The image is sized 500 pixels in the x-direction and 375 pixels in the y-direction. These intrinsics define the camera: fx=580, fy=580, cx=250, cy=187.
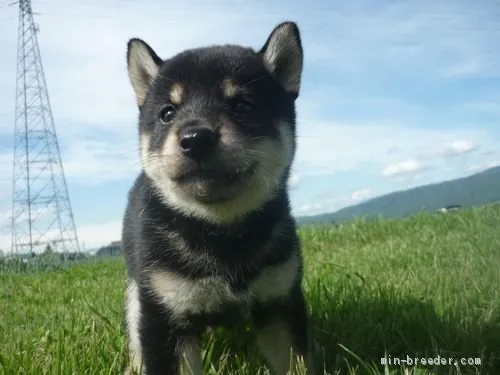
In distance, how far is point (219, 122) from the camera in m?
3.27

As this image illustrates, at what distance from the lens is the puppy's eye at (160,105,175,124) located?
3621 millimetres

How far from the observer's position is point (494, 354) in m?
3.63

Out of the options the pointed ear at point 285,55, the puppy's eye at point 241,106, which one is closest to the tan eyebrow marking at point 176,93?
the puppy's eye at point 241,106

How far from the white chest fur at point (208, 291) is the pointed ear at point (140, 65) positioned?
1.41 meters

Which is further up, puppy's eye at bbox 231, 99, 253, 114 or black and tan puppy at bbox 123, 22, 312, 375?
puppy's eye at bbox 231, 99, 253, 114

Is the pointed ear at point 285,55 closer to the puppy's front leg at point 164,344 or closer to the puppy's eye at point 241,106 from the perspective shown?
the puppy's eye at point 241,106

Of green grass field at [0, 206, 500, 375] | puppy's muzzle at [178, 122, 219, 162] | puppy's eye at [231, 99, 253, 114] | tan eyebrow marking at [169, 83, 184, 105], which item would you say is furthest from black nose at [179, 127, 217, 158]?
green grass field at [0, 206, 500, 375]

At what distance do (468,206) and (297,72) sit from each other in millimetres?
7366

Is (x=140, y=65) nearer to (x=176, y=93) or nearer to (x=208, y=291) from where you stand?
(x=176, y=93)

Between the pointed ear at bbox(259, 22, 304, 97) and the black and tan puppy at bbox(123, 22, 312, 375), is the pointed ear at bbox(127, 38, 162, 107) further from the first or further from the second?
the pointed ear at bbox(259, 22, 304, 97)

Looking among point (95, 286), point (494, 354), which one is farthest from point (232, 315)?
point (95, 286)

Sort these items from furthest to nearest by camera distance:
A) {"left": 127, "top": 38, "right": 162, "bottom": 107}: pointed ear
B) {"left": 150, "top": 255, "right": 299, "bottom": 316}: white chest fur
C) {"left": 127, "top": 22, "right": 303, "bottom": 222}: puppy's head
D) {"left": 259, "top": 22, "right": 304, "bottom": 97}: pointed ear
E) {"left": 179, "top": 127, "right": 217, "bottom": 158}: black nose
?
{"left": 127, "top": 38, "right": 162, "bottom": 107}: pointed ear < {"left": 259, "top": 22, "right": 304, "bottom": 97}: pointed ear < {"left": 150, "top": 255, "right": 299, "bottom": 316}: white chest fur < {"left": 127, "top": 22, "right": 303, "bottom": 222}: puppy's head < {"left": 179, "top": 127, "right": 217, "bottom": 158}: black nose

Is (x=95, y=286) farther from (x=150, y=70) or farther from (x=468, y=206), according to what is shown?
(x=468, y=206)

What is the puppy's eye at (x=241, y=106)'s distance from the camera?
137 inches
